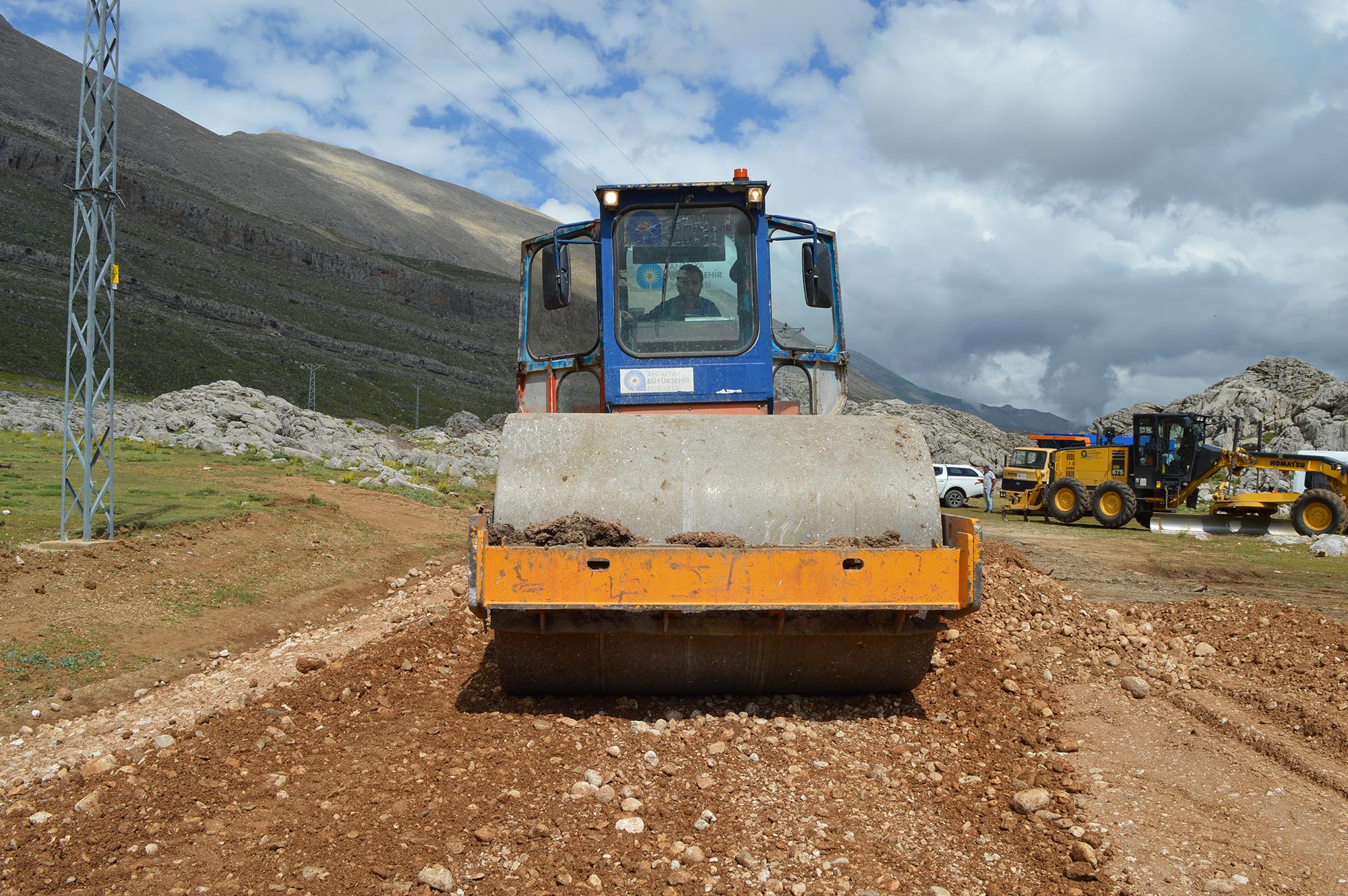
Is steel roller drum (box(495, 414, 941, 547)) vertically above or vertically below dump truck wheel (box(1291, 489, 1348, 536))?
→ above

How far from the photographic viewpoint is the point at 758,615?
4.86m

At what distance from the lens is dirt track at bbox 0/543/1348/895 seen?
3.75 m

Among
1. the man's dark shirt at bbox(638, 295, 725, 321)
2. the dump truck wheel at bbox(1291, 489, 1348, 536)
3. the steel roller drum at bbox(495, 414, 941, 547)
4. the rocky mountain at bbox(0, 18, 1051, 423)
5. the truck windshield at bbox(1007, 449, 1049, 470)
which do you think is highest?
the rocky mountain at bbox(0, 18, 1051, 423)

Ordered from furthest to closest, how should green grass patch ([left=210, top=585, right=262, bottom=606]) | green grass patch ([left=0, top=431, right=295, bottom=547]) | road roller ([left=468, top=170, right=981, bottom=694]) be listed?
green grass patch ([left=0, top=431, right=295, bottom=547])
green grass patch ([left=210, top=585, right=262, bottom=606])
road roller ([left=468, top=170, right=981, bottom=694])

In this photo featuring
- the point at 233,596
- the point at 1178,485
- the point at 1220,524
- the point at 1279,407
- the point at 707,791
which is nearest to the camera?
the point at 707,791

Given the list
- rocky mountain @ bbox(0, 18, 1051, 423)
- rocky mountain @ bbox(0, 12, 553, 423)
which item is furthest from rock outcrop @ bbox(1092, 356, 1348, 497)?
rocky mountain @ bbox(0, 12, 553, 423)

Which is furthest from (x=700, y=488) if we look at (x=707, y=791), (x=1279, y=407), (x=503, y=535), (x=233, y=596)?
(x=1279, y=407)

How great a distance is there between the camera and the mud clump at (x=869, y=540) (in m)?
5.02

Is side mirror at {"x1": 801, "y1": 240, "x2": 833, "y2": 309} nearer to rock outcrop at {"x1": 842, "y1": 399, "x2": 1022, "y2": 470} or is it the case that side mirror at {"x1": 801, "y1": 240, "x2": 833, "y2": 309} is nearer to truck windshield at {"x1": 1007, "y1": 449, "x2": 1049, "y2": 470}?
truck windshield at {"x1": 1007, "y1": 449, "x2": 1049, "y2": 470}

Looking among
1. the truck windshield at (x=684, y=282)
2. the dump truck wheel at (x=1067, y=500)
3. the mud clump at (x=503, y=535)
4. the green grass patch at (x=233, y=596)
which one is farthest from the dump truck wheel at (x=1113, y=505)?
the mud clump at (x=503, y=535)

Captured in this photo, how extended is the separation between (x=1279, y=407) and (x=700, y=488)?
5279 cm

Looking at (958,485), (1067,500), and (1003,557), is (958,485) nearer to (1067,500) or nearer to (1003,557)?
(1067,500)

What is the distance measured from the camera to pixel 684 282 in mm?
6930

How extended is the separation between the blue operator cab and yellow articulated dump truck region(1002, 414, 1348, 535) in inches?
715
